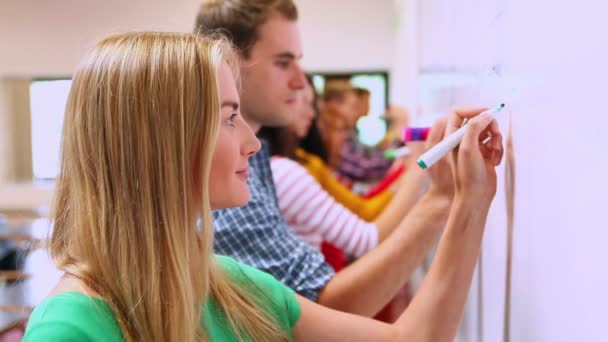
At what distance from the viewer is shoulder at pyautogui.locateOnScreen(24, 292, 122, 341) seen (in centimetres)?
Result: 55

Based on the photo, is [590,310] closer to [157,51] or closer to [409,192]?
[157,51]

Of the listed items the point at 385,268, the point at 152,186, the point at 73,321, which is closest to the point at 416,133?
the point at 385,268

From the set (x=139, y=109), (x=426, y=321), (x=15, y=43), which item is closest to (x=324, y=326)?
(x=426, y=321)

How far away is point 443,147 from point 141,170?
0.31 meters

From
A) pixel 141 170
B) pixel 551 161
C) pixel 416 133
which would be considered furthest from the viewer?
pixel 416 133

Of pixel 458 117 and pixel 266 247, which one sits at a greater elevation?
pixel 458 117

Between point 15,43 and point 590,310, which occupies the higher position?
point 15,43

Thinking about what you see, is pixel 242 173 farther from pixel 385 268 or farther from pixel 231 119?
pixel 385 268

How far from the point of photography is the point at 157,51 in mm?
627

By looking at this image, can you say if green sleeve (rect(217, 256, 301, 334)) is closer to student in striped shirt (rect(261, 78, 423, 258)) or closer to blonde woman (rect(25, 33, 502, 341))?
blonde woman (rect(25, 33, 502, 341))

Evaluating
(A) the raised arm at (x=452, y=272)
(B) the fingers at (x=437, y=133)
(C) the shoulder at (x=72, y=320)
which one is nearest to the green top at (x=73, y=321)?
(C) the shoulder at (x=72, y=320)

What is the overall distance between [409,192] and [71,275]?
0.77 metres

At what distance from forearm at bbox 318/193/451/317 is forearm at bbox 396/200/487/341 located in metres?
0.16

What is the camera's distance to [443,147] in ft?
2.11
